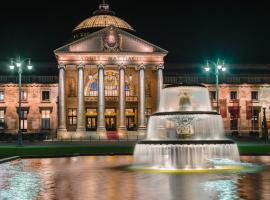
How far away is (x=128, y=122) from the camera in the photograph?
286 feet

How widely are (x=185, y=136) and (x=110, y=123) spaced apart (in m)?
63.7

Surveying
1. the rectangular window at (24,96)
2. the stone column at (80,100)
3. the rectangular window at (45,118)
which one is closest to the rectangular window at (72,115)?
the rectangular window at (45,118)

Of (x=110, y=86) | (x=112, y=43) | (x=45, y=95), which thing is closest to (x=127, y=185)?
(x=112, y=43)

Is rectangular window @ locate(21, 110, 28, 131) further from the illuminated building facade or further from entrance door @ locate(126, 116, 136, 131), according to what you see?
entrance door @ locate(126, 116, 136, 131)

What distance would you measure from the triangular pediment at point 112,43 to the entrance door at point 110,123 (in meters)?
12.3

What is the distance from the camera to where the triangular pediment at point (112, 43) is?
80625 mm

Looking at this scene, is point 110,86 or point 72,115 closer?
point 72,115

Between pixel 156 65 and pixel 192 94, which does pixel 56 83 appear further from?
pixel 192 94

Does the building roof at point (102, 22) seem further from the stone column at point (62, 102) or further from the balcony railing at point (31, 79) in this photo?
the stone column at point (62, 102)

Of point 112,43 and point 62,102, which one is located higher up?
point 112,43

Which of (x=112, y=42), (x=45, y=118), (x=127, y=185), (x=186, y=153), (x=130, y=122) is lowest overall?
(x=127, y=185)

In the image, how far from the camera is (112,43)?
80.9 meters

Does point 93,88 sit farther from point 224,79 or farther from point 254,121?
point 254,121

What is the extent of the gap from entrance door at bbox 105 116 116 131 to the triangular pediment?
40.3 feet
